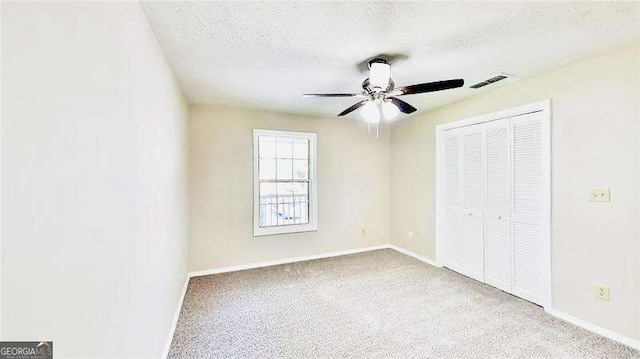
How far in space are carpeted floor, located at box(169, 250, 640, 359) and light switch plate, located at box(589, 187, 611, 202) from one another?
1.11 m

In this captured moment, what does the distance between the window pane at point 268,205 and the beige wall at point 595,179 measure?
126 inches

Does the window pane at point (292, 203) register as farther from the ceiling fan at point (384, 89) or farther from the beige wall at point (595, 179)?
the beige wall at point (595, 179)

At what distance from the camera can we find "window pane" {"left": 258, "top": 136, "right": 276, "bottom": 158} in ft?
13.6

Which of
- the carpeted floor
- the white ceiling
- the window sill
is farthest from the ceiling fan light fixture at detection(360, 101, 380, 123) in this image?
the window sill

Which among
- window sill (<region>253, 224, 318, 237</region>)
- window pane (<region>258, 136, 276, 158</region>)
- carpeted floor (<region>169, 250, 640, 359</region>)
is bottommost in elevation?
carpeted floor (<region>169, 250, 640, 359</region>)

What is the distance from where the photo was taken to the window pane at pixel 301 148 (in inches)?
173

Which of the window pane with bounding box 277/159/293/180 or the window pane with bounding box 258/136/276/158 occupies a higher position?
the window pane with bounding box 258/136/276/158

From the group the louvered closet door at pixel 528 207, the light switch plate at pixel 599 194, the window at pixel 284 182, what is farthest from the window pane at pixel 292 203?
the light switch plate at pixel 599 194

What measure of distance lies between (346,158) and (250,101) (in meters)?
1.86

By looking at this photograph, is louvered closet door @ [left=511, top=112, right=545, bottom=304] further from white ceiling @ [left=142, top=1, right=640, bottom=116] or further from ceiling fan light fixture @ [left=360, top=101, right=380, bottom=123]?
ceiling fan light fixture @ [left=360, top=101, right=380, bottom=123]

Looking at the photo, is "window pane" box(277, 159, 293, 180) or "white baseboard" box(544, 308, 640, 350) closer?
"white baseboard" box(544, 308, 640, 350)

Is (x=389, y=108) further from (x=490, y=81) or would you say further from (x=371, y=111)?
(x=490, y=81)

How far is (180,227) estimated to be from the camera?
2.94m

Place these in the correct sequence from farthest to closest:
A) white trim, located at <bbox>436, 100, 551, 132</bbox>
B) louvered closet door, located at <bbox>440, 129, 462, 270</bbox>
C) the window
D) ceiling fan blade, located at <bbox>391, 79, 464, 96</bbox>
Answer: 1. the window
2. louvered closet door, located at <bbox>440, 129, 462, 270</bbox>
3. white trim, located at <bbox>436, 100, 551, 132</bbox>
4. ceiling fan blade, located at <bbox>391, 79, 464, 96</bbox>
